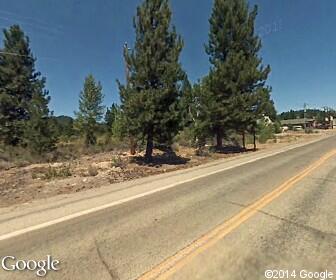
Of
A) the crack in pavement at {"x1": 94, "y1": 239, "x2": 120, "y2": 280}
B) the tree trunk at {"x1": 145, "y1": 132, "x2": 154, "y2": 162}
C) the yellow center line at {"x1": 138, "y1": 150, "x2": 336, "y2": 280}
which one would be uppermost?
the tree trunk at {"x1": 145, "y1": 132, "x2": 154, "y2": 162}

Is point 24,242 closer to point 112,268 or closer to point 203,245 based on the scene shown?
point 112,268

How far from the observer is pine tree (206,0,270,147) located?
23172mm

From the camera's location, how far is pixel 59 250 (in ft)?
15.2

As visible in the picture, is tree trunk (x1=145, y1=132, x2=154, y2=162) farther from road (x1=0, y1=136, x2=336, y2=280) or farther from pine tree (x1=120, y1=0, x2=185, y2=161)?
road (x1=0, y1=136, x2=336, y2=280)

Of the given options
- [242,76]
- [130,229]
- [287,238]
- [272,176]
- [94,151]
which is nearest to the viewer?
[287,238]

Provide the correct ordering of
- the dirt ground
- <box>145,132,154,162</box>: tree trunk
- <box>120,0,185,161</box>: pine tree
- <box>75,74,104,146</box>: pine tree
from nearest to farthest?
the dirt ground → <box>120,0,185,161</box>: pine tree → <box>145,132,154,162</box>: tree trunk → <box>75,74,104,146</box>: pine tree

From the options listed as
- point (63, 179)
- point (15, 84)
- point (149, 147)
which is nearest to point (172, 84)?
point (149, 147)

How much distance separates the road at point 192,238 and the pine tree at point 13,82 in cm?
2017

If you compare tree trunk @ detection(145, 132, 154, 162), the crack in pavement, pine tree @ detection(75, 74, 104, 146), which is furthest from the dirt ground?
pine tree @ detection(75, 74, 104, 146)

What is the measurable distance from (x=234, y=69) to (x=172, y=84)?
940 centimetres

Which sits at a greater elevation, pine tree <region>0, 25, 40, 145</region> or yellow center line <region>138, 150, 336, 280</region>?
pine tree <region>0, 25, 40, 145</region>

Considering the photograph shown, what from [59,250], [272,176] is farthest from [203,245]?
[272,176]

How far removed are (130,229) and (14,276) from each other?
82.8 inches

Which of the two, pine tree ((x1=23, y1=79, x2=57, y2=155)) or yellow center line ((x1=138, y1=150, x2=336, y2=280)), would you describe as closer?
yellow center line ((x1=138, y1=150, x2=336, y2=280))
